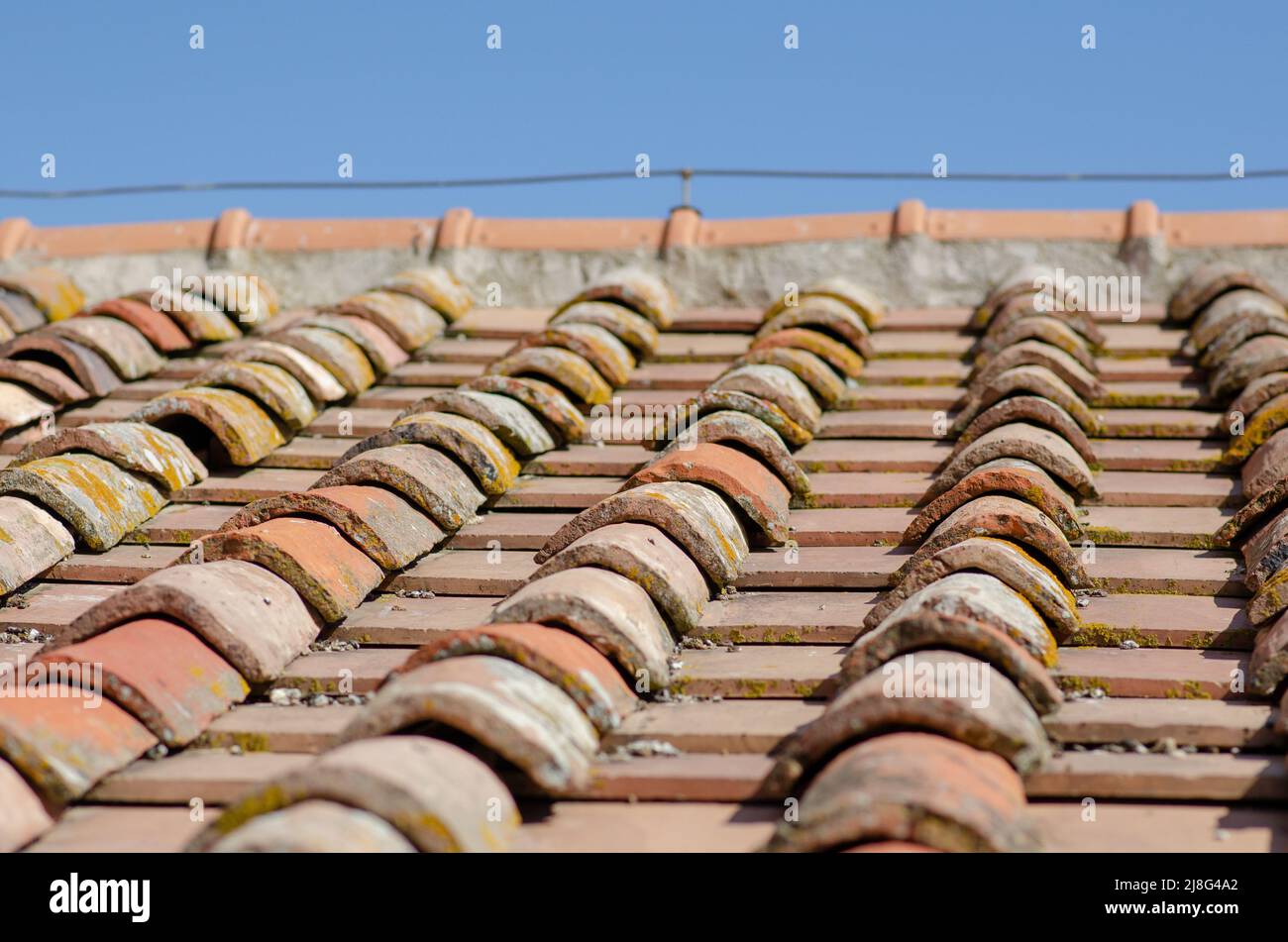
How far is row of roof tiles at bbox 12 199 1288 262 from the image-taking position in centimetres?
689

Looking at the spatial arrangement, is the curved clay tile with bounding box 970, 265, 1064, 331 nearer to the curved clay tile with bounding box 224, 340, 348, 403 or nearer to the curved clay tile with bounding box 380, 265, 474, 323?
the curved clay tile with bounding box 380, 265, 474, 323

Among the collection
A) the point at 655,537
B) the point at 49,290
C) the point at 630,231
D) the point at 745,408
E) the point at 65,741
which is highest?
the point at 630,231

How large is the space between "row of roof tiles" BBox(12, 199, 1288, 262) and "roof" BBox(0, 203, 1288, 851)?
0.07 feet

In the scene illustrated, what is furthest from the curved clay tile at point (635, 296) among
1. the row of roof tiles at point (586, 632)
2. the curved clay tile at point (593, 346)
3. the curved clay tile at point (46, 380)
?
the curved clay tile at point (46, 380)

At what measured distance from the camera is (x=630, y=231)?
7309 millimetres

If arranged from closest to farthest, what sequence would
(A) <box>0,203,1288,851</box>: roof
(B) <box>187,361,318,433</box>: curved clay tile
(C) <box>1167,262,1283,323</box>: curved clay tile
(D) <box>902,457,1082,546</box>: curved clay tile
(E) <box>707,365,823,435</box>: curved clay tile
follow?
(A) <box>0,203,1288,851</box>: roof < (D) <box>902,457,1082,546</box>: curved clay tile < (E) <box>707,365,823,435</box>: curved clay tile < (B) <box>187,361,318,433</box>: curved clay tile < (C) <box>1167,262,1283,323</box>: curved clay tile

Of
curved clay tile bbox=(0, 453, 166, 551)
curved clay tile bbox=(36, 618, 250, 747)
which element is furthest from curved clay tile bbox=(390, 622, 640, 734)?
curved clay tile bbox=(0, 453, 166, 551)

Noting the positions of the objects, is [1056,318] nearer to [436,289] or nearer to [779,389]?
[779,389]

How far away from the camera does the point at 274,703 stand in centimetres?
345

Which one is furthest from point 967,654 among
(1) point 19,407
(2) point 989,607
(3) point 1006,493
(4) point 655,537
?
(1) point 19,407

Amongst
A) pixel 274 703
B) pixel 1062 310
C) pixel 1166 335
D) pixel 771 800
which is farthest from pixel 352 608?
pixel 1166 335

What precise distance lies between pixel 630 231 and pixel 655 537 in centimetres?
371
